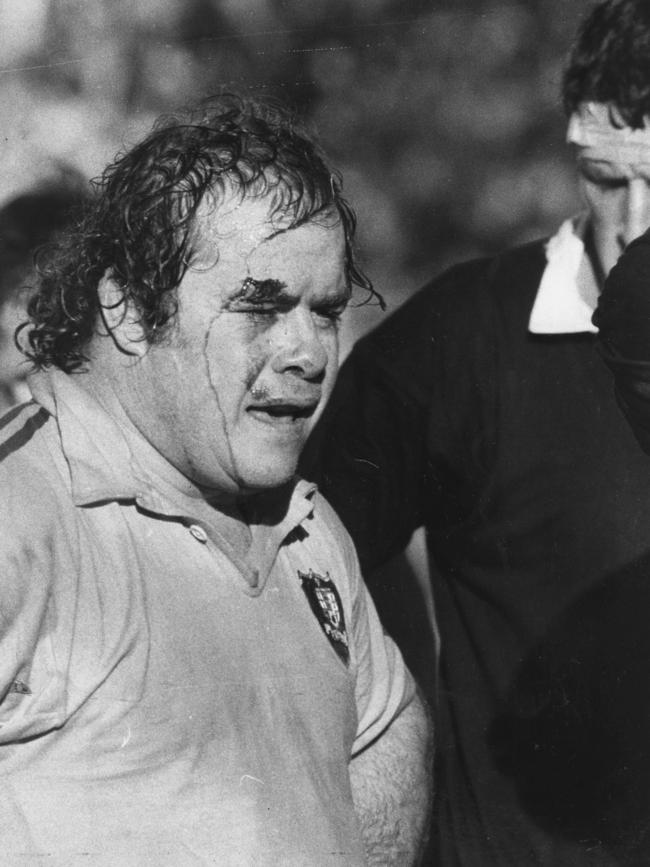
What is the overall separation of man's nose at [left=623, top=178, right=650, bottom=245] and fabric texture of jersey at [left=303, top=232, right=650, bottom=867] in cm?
22

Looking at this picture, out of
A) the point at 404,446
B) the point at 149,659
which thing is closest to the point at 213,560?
the point at 149,659

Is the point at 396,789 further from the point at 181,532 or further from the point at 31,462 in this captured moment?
the point at 31,462

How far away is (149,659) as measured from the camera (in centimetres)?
174

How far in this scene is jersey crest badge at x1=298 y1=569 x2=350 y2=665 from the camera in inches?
76.7

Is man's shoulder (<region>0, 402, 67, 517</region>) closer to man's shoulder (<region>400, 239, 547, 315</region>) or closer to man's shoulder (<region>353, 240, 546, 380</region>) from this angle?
man's shoulder (<region>353, 240, 546, 380</region>)

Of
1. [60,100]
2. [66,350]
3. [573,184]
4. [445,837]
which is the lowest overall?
[445,837]

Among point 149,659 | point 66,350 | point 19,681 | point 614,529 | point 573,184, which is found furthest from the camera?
point 573,184

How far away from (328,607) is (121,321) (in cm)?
52

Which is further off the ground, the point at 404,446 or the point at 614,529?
the point at 404,446

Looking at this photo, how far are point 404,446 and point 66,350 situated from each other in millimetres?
745

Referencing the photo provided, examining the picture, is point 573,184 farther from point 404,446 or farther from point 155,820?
point 155,820

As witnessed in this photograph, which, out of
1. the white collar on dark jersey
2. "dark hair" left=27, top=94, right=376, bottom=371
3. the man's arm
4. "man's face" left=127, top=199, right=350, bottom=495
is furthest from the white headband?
the man's arm

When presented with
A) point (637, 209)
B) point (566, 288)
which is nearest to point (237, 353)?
point (566, 288)

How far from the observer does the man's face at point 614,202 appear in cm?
243
